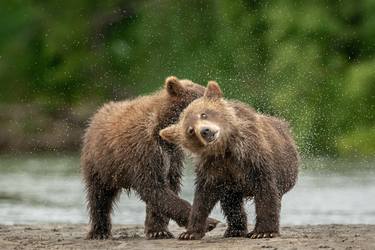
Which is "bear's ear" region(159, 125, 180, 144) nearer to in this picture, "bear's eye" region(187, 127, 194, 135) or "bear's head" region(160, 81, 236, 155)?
"bear's head" region(160, 81, 236, 155)

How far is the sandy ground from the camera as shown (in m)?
9.35

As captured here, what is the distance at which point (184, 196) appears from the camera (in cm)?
1647

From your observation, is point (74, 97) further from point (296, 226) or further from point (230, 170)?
point (230, 170)

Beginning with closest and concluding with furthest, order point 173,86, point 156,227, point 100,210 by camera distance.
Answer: point 173,86 < point 156,227 < point 100,210

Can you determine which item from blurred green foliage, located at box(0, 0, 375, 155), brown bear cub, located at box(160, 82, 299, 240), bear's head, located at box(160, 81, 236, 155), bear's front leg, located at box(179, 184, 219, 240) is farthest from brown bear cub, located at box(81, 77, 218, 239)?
blurred green foliage, located at box(0, 0, 375, 155)

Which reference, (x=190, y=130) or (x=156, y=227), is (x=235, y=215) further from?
(x=190, y=130)

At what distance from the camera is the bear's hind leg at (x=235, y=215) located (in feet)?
33.6

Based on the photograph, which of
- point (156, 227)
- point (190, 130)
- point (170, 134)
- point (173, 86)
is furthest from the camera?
point (156, 227)

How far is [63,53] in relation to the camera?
2673 centimetres

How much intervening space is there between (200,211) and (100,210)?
136cm

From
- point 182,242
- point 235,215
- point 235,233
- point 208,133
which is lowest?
point 182,242

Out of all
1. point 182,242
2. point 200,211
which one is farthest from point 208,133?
point 182,242

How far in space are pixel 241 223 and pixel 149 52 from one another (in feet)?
51.4

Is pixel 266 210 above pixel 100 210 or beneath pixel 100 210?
beneath
